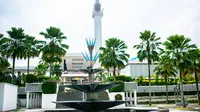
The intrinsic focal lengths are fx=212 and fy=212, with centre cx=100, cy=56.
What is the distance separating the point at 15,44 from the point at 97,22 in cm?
5959

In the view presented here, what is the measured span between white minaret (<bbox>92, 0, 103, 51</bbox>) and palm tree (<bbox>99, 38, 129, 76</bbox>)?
Answer: 50707 millimetres

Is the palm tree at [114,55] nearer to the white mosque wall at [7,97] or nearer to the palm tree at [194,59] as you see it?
the palm tree at [194,59]

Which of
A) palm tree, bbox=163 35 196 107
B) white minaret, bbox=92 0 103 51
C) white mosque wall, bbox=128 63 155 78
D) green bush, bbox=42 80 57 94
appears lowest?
green bush, bbox=42 80 57 94

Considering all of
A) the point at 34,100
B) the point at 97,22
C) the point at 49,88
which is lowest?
the point at 34,100

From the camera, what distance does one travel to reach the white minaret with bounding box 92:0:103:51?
85938mm

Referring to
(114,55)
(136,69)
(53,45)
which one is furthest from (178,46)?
(136,69)

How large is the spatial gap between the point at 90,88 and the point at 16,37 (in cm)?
2279

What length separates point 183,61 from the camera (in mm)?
27875

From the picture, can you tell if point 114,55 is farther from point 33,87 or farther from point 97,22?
point 97,22

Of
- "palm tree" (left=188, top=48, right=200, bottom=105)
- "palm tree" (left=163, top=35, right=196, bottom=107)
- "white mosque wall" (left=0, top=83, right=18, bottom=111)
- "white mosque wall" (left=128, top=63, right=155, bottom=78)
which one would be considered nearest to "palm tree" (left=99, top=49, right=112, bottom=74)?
"palm tree" (left=163, top=35, right=196, bottom=107)

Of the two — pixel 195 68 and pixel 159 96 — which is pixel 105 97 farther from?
pixel 159 96

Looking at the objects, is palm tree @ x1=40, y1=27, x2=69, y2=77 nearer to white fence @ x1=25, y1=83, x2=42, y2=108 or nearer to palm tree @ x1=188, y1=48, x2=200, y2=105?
white fence @ x1=25, y1=83, x2=42, y2=108

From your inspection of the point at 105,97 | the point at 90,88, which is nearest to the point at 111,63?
the point at 105,97

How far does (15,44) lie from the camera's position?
2994 centimetres
